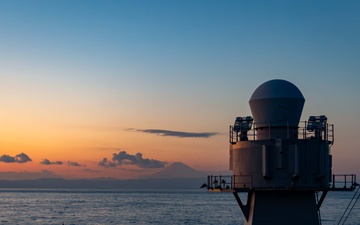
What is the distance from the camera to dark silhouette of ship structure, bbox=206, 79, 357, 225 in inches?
1023

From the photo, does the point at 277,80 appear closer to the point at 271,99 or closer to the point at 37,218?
the point at 271,99

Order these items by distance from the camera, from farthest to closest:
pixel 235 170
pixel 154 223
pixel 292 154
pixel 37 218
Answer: pixel 37 218, pixel 154 223, pixel 235 170, pixel 292 154

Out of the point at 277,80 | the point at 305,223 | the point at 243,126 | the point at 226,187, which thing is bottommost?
the point at 305,223

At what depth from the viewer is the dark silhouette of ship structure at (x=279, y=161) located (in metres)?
26.0

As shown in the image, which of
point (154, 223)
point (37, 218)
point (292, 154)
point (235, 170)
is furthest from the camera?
point (37, 218)

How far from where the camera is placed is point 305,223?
26.6 meters

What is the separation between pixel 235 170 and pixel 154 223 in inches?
3304

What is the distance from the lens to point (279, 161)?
26000 mm

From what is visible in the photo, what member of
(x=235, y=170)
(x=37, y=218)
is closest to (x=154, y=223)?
(x=37, y=218)

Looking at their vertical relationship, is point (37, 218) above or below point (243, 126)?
below

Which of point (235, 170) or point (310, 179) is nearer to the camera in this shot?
point (310, 179)

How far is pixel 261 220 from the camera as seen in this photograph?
2678cm

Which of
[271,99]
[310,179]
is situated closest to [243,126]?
[271,99]

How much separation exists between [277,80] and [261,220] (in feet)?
23.1
